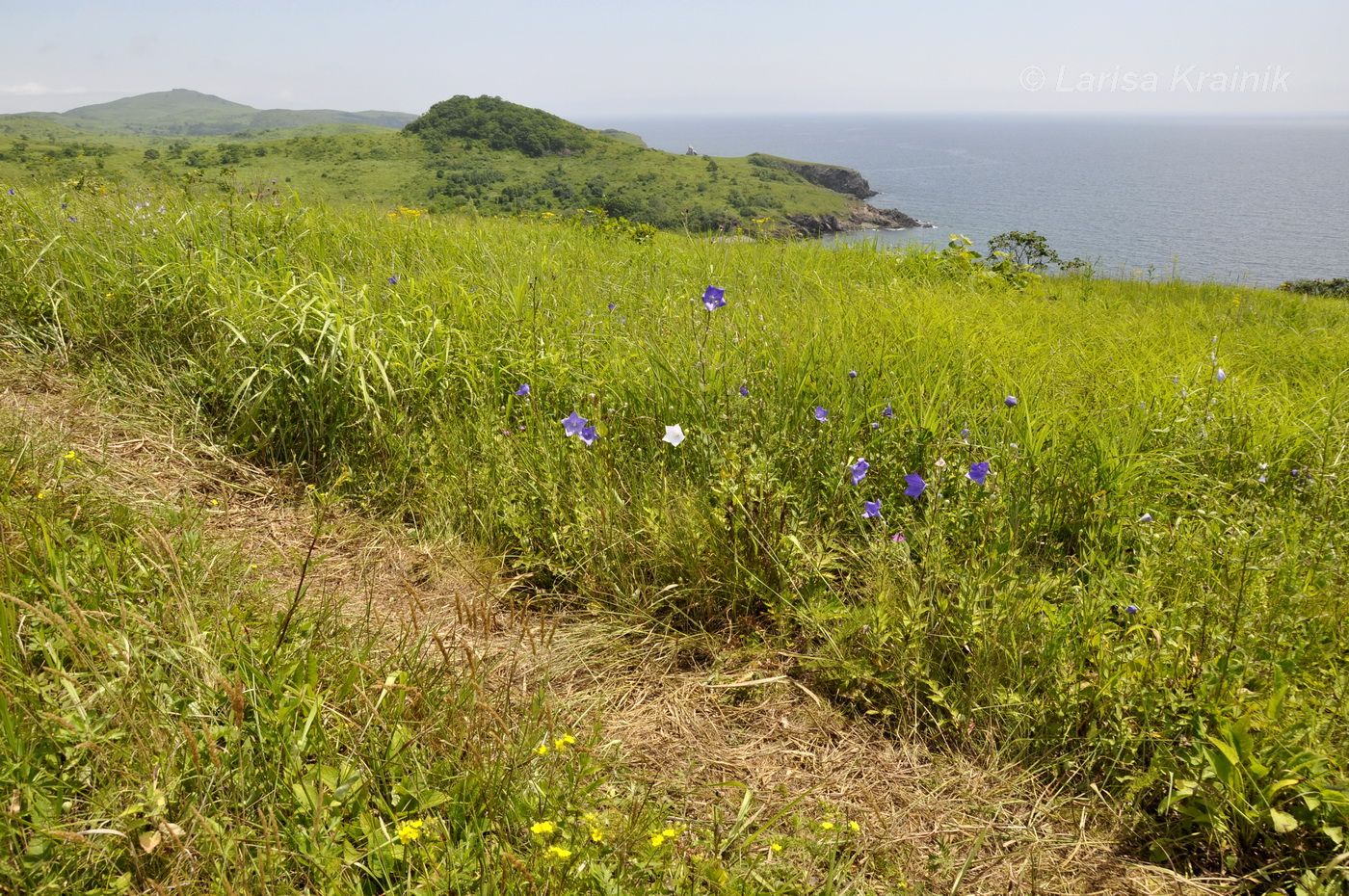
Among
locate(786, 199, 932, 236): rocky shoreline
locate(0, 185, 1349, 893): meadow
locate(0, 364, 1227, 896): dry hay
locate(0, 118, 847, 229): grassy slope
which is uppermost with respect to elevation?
locate(0, 118, 847, 229): grassy slope

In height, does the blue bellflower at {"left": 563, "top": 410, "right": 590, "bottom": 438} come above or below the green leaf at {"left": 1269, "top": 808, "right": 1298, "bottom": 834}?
above

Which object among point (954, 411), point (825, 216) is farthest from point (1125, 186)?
point (954, 411)

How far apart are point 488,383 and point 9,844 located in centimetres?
230

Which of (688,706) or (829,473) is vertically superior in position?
(829,473)

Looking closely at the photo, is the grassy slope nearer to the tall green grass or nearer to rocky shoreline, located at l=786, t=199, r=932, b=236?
rocky shoreline, located at l=786, t=199, r=932, b=236

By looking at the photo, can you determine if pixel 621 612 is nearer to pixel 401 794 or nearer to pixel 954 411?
pixel 401 794

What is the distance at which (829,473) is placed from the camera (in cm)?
244

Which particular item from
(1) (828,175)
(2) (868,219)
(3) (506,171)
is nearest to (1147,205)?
(2) (868,219)

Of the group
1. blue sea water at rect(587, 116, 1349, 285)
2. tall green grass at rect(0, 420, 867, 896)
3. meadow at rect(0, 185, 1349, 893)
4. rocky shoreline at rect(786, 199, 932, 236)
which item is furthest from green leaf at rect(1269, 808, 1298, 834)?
rocky shoreline at rect(786, 199, 932, 236)

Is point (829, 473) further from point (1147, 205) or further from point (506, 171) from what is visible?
point (1147, 205)

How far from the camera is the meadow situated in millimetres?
1623

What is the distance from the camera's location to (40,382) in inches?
126

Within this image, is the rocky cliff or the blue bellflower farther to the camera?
the rocky cliff

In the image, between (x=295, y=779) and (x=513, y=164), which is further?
(x=513, y=164)
